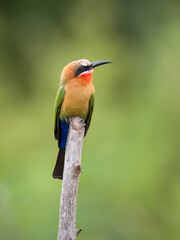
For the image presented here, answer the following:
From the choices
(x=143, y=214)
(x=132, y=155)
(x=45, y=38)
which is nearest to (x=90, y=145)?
(x=132, y=155)

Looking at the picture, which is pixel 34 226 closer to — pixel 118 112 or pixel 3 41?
pixel 118 112

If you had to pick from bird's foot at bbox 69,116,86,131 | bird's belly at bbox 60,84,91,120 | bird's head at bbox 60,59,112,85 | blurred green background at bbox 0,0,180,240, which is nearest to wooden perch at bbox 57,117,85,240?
bird's foot at bbox 69,116,86,131

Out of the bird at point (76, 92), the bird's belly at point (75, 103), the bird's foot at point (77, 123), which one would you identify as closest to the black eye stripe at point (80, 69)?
the bird at point (76, 92)

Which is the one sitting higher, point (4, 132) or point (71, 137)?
point (71, 137)

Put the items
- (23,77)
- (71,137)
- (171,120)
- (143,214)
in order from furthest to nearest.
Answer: (23,77)
(171,120)
(143,214)
(71,137)

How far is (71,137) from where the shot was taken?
4.25m

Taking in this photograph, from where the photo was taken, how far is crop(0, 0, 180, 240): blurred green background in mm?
6871

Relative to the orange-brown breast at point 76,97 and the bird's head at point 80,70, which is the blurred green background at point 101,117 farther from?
the bird's head at point 80,70

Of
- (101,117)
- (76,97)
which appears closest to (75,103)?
(76,97)

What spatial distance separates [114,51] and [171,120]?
173 centimetres

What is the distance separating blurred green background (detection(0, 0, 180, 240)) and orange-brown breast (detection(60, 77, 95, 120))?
197 cm

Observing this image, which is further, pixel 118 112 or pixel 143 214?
pixel 118 112

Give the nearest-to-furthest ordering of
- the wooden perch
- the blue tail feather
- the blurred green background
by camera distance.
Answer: the wooden perch < the blue tail feather < the blurred green background

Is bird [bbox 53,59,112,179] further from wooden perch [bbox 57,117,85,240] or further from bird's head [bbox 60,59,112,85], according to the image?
wooden perch [bbox 57,117,85,240]
